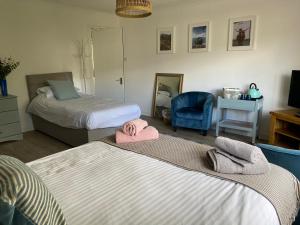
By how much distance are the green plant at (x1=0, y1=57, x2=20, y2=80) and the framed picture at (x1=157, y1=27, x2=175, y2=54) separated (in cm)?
286

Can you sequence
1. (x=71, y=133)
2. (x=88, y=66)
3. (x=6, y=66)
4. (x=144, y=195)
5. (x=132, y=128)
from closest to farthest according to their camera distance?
(x=144, y=195)
(x=132, y=128)
(x=71, y=133)
(x=6, y=66)
(x=88, y=66)

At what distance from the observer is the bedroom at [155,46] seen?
12.0ft

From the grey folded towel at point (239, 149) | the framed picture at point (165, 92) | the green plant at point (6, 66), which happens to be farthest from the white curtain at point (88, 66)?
the grey folded towel at point (239, 149)

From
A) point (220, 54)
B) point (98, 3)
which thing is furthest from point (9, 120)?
point (220, 54)

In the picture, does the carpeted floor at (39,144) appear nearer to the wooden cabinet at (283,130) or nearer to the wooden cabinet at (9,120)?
the wooden cabinet at (9,120)

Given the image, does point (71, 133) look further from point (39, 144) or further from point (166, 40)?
point (166, 40)

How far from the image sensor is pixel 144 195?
1.28 m

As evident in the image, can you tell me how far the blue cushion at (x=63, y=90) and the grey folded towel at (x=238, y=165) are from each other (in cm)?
355

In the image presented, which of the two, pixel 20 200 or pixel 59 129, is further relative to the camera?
pixel 59 129

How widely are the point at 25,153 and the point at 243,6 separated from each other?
13.8 ft

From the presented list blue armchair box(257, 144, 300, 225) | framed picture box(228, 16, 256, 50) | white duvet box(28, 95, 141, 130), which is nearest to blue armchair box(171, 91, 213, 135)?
white duvet box(28, 95, 141, 130)

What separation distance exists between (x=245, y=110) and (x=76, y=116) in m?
2.75

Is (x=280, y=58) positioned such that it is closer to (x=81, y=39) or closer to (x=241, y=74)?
(x=241, y=74)

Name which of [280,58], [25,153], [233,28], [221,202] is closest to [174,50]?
[233,28]
